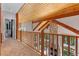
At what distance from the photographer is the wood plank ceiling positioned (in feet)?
7.76

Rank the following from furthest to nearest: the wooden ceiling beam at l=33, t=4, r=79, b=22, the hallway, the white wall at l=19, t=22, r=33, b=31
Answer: the white wall at l=19, t=22, r=33, b=31
the hallway
the wooden ceiling beam at l=33, t=4, r=79, b=22

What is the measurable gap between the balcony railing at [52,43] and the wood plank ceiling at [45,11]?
0.28 meters

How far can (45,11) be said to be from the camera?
2625 mm

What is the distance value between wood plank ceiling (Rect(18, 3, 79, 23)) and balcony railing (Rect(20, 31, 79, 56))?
28 centimetres

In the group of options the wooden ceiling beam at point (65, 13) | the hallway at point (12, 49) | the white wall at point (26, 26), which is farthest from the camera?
the white wall at point (26, 26)

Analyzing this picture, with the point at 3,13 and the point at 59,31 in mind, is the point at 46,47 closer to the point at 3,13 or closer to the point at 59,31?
the point at 59,31

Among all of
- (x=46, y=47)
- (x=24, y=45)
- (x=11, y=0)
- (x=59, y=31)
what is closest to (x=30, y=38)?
(x=24, y=45)

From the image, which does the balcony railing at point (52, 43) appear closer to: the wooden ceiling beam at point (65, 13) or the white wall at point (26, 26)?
the white wall at point (26, 26)

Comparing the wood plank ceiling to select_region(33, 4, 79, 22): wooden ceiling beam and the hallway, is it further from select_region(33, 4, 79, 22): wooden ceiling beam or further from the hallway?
the hallway

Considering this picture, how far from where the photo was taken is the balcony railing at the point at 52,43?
2.39 m

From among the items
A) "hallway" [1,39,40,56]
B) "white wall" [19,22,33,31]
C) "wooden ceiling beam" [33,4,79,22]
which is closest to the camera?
"wooden ceiling beam" [33,4,79,22]

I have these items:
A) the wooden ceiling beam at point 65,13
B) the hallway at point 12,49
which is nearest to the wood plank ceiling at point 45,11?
the wooden ceiling beam at point 65,13

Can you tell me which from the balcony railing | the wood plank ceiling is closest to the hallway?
the balcony railing

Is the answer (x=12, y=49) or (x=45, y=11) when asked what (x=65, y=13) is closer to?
(x=45, y=11)
